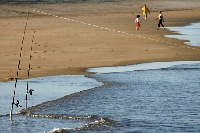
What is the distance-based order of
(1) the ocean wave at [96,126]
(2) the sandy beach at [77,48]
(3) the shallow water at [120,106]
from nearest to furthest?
1. (1) the ocean wave at [96,126]
2. (3) the shallow water at [120,106]
3. (2) the sandy beach at [77,48]

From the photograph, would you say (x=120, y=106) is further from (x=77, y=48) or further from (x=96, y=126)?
(x=77, y=48)

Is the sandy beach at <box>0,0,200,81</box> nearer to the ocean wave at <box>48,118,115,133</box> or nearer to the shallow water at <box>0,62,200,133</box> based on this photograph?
the shallow water at <box>0,62,200,133</box>

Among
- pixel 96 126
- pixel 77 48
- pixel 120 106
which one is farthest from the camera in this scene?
pixel 77 48

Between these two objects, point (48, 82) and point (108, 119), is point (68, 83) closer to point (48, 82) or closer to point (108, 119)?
point (48, 82)

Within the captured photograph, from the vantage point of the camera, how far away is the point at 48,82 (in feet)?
65.7

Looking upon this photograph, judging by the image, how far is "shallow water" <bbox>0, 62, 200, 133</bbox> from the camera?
1386cm

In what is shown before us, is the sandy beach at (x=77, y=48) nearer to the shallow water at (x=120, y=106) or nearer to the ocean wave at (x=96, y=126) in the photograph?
the shallow water at (x=120, y=106)

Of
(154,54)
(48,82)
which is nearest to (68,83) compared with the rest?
(48,82)

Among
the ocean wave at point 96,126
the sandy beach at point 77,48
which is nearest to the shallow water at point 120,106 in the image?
the ocean wave at point 96,126

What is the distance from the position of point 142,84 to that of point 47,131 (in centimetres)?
667

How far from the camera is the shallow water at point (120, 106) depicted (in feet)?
45.5

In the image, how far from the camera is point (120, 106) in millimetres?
16156

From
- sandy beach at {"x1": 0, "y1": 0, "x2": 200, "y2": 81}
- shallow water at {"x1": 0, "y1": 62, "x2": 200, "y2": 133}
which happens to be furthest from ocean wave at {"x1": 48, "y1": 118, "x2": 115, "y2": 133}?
sandy beach at {"x1": 0, "y1": 0, "x2": 200, "y2": 81}

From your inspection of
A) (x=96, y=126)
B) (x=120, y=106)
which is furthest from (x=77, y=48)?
(x=96, y=126)
